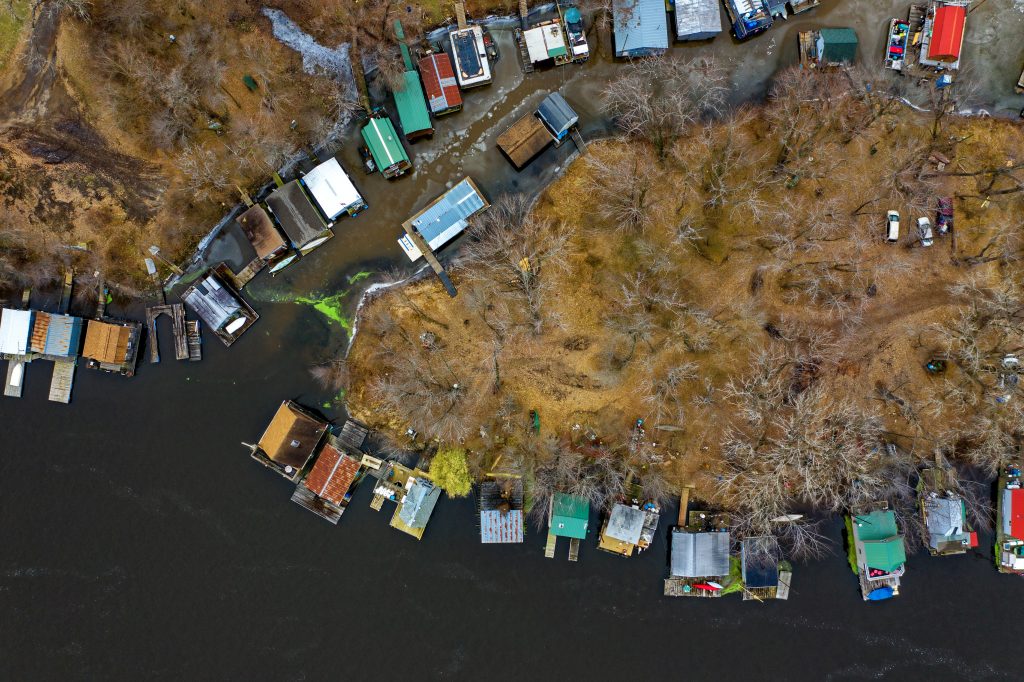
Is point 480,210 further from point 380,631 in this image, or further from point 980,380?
point 980,380

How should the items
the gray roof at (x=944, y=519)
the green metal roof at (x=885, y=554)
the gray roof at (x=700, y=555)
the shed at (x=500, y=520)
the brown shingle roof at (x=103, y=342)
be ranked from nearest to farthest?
the green metal roof at (x=885, y=554) < the gray roof at (x=944, y=519) < the gray roof at (x=700, y=555) < the shed at (x=500, y=520) < the brown shingle roof at (x=103, y=342)

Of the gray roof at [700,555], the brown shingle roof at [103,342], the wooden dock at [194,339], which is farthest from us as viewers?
the wooden dock at [194,339]

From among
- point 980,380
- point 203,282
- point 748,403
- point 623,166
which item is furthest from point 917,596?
point 203,282

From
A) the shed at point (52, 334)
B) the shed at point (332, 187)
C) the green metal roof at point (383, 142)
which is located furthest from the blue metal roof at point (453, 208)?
the shed at point (52, 334)

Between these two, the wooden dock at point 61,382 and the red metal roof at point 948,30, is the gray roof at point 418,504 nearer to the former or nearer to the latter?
the wooden dock at point 61,382

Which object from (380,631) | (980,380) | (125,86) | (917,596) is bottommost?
(380,631)

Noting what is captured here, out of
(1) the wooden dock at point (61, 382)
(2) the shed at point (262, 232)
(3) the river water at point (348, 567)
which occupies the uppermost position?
(2) the shed at point (262, 232)
